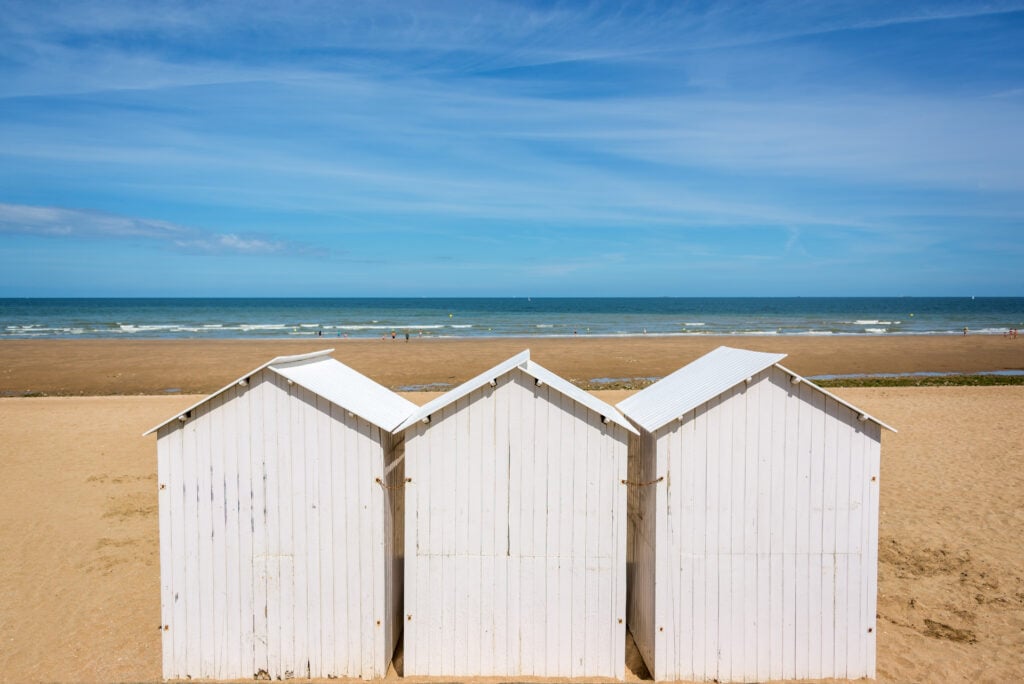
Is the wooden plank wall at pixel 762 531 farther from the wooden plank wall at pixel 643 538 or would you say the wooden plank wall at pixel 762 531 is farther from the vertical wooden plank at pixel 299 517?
the vertical wooden plank at pixel 299 517

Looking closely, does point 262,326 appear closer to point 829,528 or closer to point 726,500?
point 726,500

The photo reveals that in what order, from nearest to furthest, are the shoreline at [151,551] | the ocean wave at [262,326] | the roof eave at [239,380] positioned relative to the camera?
the roof eave at [239,380] < the shoreline at [151,551] < the ocean wave at [262,326]

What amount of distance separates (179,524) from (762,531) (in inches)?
269

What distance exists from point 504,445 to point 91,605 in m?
7.18

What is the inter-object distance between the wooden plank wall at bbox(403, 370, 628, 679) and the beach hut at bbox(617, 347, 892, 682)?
64cm

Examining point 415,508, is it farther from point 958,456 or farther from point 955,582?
point 958,456

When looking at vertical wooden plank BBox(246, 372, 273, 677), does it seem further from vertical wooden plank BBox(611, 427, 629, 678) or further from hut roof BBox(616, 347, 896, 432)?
hut roof BBox(616, 347, 896, 432)

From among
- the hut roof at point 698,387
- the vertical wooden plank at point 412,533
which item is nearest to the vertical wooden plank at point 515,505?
the vertical wooden plank at point 412,533

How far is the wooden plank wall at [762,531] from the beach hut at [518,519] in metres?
0.68

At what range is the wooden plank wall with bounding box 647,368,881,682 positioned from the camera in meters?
7.65

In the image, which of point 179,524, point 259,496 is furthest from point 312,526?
point 179,524

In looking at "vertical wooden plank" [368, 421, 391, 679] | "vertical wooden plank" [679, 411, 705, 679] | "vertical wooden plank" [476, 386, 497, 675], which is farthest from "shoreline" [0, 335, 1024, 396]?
"vertical wooden plank" [368, 421, 391, 679]

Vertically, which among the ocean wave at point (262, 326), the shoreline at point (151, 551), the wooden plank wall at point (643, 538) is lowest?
the shoreline at point (151, 551)

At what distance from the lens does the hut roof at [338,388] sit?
24.6 ft
